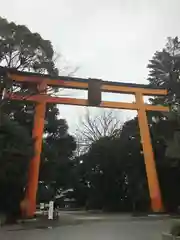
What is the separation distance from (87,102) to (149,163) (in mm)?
6937

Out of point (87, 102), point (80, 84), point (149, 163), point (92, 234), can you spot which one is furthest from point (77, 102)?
point (92, 234)

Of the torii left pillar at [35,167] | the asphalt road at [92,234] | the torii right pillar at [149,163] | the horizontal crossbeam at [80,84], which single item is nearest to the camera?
the asphalt road at [92,234]

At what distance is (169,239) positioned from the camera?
33.5 ft

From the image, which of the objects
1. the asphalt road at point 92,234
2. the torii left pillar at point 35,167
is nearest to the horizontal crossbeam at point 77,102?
the torii left pillar at point 35,167

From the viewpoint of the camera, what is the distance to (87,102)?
29.9 meters

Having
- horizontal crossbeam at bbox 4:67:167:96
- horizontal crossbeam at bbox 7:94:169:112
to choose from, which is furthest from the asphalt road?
horizontal crossbeam at bbox 7:94:169:112

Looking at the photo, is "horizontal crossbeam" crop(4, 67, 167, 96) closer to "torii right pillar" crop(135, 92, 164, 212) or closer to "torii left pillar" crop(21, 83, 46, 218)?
"torii right pillar" crop(135, 92, 164, 212)

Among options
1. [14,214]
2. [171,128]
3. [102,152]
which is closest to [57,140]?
[102,152]

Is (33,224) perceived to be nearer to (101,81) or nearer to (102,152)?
(101,81)

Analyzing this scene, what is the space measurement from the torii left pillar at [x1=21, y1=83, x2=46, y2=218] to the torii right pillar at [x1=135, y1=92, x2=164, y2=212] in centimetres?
822

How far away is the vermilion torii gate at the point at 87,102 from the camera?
1061 inches

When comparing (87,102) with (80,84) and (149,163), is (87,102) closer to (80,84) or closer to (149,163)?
(80,84)

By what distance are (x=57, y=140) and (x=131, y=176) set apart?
7.57 m

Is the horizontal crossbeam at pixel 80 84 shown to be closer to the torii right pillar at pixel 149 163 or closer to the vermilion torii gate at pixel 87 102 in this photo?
the vermilion torii gate at pixel 87 102
